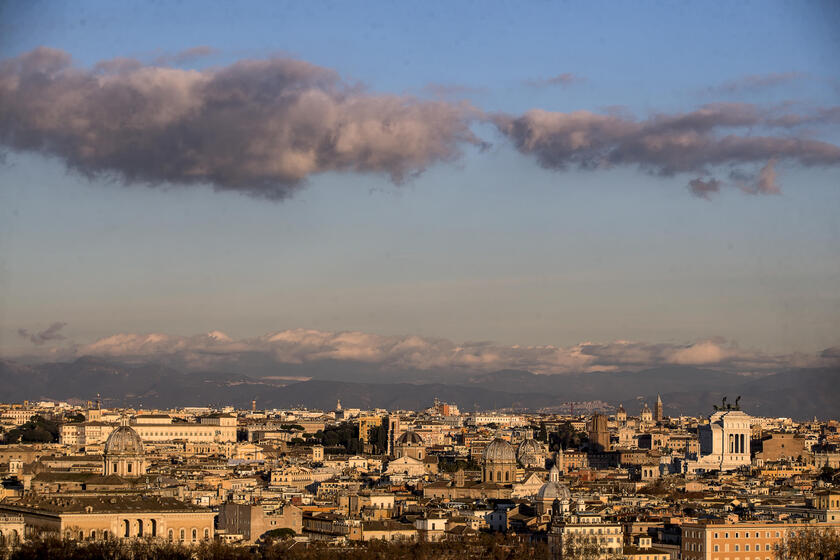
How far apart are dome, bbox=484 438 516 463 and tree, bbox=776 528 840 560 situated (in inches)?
1466

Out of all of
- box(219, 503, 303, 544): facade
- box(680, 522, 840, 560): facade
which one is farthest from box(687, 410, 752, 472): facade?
box(680, 522, 840, 560): facade

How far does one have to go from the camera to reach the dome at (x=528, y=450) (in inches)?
4479

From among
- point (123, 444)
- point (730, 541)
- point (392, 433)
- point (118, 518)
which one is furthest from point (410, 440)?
point (730, 541)

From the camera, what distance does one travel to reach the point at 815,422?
575 ft

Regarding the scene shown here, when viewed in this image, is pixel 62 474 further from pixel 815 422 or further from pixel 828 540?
pixel 815 422

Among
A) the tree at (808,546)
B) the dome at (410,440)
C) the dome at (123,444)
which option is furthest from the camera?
the dome at (410,440)

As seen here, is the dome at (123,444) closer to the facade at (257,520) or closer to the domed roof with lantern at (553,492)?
the facade at (257,520)

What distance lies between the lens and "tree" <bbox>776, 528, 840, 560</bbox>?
56688mm

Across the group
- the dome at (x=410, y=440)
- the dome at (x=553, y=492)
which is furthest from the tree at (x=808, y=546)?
the dome at (x=410, y=440)

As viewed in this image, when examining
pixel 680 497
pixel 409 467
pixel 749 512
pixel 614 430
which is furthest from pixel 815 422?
pixel 749 512

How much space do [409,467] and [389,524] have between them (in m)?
41.3

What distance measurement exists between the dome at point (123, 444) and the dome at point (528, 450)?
92.7ft

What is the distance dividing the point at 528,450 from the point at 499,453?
18187 mm

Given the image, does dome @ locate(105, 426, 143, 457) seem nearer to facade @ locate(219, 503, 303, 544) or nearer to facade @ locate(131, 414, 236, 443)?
facade @ locate(219, 503, 303, 544)
